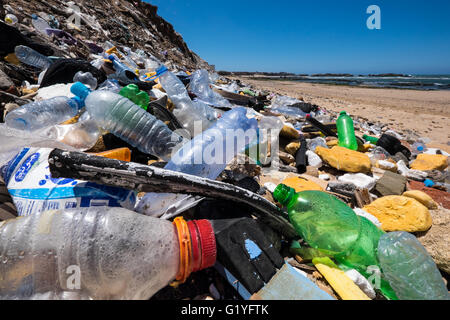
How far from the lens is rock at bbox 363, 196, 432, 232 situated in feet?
4.79

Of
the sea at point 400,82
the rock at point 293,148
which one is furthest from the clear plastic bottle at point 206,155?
the sea at point 400,82

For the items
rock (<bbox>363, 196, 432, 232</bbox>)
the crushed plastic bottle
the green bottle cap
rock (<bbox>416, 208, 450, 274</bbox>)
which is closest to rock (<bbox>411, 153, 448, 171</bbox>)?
rock (<bbox>416, 208, 450, 274</bbox>)

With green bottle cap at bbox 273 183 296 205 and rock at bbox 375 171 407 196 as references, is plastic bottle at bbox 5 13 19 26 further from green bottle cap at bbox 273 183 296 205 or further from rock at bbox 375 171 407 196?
rock at bbox 375 171 407 196

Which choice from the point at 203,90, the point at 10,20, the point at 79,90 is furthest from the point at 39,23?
the point at 79,90

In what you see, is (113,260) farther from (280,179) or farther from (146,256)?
(280,179)

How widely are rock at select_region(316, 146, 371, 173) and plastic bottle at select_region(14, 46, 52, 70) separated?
4.11 metres

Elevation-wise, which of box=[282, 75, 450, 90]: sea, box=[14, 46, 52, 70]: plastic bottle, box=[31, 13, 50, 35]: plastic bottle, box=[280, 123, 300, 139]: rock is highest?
box=[282, 75, 450, 90]: sea

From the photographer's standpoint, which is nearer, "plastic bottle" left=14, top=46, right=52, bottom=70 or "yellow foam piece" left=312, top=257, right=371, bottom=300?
"yellow foam piece" left=312, top=257, right=371, bottom=300

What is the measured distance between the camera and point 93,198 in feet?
3.03

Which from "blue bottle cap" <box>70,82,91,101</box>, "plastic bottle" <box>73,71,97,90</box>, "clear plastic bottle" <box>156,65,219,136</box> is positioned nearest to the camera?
"blue bottle cap" <box>70,82,91,101</box>

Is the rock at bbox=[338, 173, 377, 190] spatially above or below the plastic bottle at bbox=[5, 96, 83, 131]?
below

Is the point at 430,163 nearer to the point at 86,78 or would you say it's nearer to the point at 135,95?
the point at 135,95

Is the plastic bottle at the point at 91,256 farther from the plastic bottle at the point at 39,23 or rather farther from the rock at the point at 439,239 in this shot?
the plastic bottle at the point at 39,23

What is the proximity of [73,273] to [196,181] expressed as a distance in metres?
0.58
